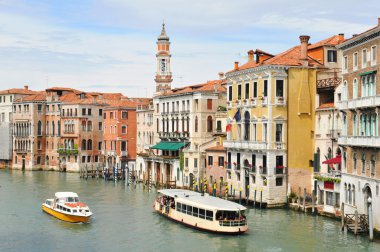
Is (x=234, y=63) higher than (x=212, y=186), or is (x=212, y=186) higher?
(x=234, y=63)

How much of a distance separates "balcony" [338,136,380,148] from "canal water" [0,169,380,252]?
412 centimetres

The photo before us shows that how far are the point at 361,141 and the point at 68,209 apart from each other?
16158mm

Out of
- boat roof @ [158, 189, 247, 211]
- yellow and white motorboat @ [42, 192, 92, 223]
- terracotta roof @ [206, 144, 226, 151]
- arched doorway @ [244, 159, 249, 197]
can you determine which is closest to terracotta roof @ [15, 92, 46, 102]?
terracotta roof @ [206, 144, 226, 151]

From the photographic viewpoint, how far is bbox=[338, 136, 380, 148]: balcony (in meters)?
26.6

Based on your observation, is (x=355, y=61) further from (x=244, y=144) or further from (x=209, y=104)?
(x=209, y=104)

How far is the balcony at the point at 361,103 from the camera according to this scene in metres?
26.6

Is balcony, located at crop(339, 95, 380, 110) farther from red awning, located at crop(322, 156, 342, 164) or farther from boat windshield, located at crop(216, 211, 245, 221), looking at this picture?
boat windshield, located at crop(216, 211, 245, 221)

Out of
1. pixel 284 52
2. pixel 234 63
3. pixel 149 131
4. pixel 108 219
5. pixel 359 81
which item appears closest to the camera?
pixel 359 81

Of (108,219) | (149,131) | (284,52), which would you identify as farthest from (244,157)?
(149,131)

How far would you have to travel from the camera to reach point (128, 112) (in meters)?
63.9

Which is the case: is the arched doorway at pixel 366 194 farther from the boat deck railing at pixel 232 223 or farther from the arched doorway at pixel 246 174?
the arched doorway at pixel 246 174

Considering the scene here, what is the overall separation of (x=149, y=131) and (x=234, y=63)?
14.6 m

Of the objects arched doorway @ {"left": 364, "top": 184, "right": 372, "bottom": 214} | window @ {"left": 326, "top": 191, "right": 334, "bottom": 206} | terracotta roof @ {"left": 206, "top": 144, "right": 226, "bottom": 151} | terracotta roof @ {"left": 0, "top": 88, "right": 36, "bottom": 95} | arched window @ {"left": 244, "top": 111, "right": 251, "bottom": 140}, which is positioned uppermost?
terracotta roof @ {"left": 0, "top": 88, "right": 36, "bottom": 95}

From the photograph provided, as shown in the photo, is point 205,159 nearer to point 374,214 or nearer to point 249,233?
point 249,233
